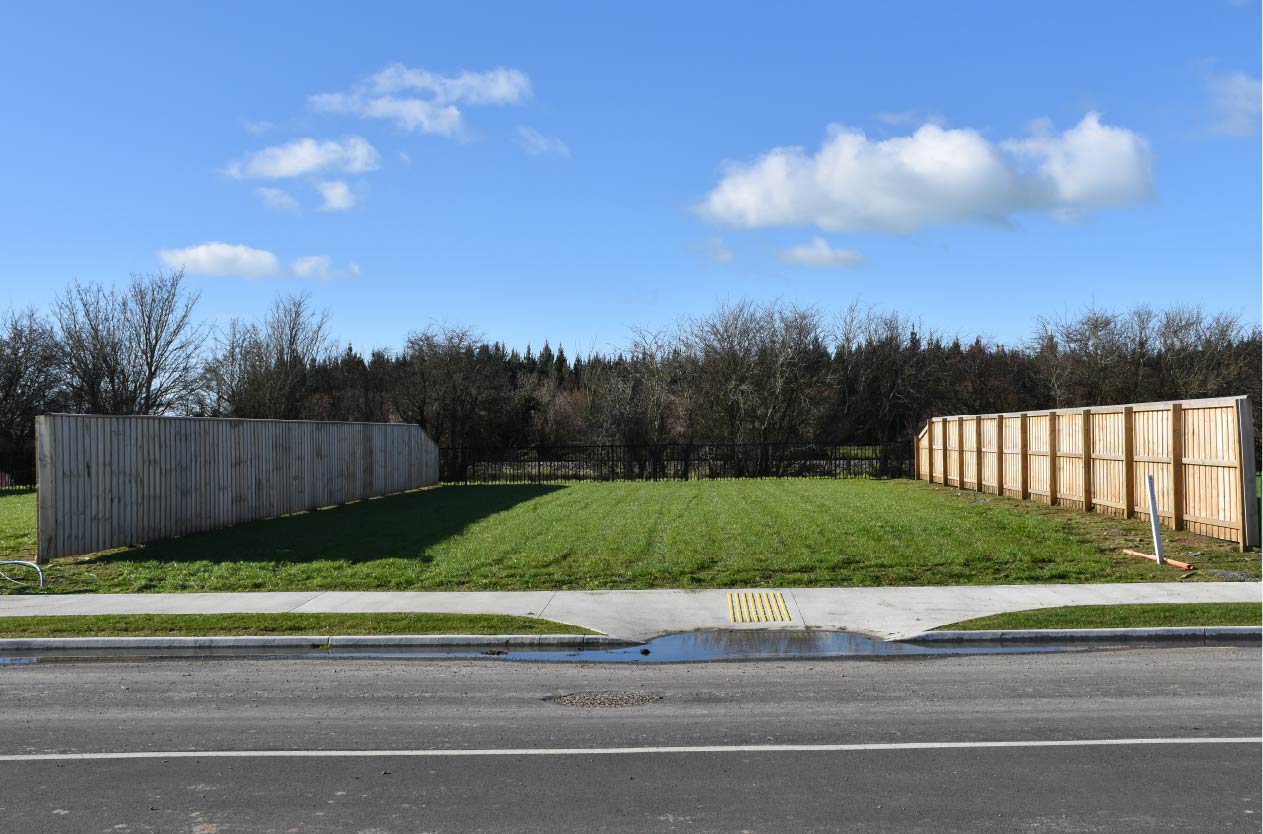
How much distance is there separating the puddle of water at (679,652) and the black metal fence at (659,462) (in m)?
30.7

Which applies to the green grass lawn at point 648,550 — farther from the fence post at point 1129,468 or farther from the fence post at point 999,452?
the fence post at point 999,452

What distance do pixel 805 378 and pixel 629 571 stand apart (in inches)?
1356

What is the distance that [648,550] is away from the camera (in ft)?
55.4

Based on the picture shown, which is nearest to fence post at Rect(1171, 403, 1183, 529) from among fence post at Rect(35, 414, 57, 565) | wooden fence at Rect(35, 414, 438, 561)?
wooden fence at Rect(35, 414, 438, 561)

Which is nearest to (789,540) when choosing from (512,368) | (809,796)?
(809,796)

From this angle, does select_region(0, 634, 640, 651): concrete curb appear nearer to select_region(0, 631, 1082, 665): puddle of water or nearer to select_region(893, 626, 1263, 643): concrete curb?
select_region(0, 631, 1082, 665): puddle of water

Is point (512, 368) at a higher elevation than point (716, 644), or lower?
higher

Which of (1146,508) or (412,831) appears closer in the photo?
(412,831)

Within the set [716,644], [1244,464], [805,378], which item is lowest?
[716,644]

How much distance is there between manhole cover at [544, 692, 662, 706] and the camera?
26.6 feet

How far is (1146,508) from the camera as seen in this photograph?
62.6 ft

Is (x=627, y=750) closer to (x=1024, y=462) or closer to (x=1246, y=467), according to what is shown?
(x=1246, y=467)

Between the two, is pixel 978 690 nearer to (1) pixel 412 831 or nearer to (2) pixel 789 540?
(1) pixel 412 831

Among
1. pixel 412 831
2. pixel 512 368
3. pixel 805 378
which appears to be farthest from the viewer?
pixel 512 368
